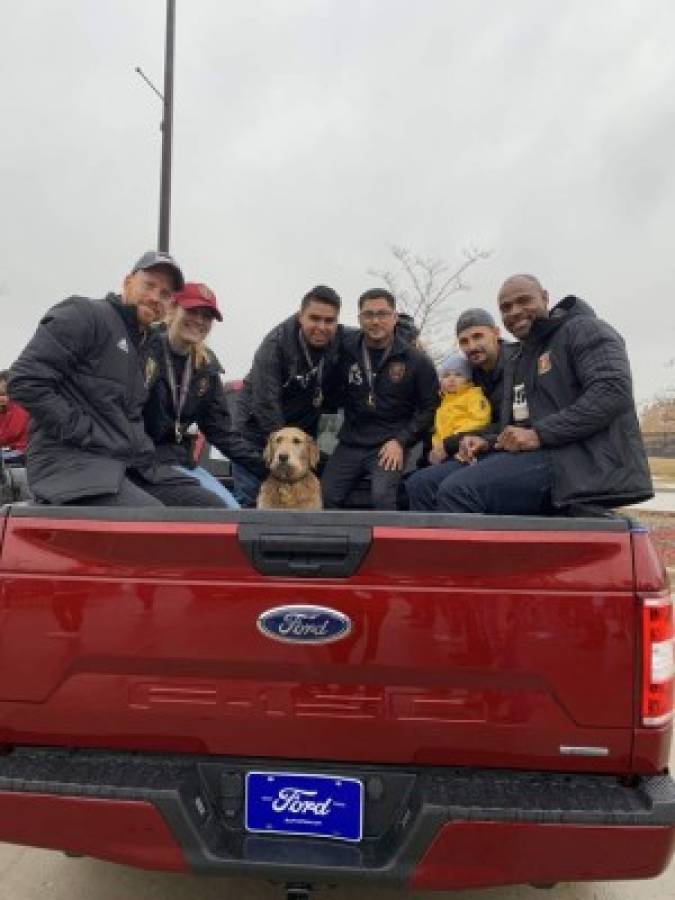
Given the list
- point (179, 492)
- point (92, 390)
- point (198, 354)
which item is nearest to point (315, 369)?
point (198, 354)

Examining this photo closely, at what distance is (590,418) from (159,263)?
208cm

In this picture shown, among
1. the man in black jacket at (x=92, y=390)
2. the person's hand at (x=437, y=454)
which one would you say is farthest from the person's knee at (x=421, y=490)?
the man in black jacket at (x=92, y=390)

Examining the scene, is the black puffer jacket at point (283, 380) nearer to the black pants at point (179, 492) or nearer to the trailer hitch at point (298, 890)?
the black pants at point (179, 492)

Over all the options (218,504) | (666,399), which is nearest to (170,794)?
(218,504)

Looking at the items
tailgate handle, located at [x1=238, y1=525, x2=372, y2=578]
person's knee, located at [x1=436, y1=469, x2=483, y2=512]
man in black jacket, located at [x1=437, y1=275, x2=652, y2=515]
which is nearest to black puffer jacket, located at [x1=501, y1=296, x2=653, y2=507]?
man in black jacket, located at [x1=437, y1=275, x2=652, y2=515]

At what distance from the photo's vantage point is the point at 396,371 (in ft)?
16.2

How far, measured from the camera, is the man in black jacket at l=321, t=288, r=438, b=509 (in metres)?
4.84

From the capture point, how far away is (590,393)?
336 cm

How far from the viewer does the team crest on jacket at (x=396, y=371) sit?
4.94 metres

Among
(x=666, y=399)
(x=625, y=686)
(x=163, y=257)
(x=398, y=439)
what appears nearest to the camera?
(x=625, y=686)

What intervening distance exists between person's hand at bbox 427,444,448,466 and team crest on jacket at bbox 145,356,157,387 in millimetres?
1712

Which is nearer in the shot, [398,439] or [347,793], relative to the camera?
[347,793]

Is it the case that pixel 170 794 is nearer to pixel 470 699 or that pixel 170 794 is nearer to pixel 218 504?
pixel 470 699

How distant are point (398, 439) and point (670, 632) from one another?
2873mm
